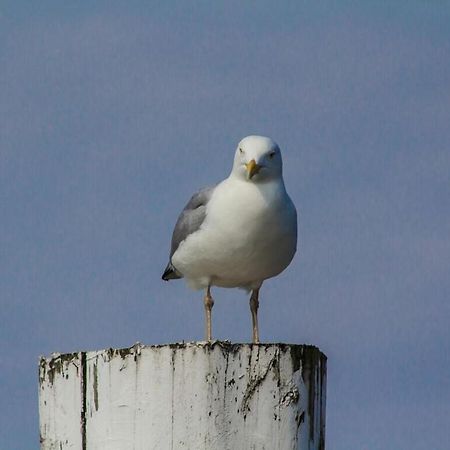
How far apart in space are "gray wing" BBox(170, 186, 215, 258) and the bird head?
432 mm

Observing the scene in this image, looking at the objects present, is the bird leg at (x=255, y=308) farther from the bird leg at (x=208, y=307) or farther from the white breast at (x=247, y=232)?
the white breast at (x=247, y=232)

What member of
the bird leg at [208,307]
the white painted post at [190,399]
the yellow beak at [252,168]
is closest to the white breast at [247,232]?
the yellow beak at [252,168]

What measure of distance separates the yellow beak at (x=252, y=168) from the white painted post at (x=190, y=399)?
3.01 m

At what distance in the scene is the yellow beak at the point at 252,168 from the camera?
8070 millimetres

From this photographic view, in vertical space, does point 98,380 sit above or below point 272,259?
below

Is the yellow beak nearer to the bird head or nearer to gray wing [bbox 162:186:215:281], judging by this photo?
the bird head

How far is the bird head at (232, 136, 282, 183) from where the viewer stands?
8109 millimetres

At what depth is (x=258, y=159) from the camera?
8.11 meters

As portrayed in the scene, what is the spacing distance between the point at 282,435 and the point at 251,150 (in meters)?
3.44

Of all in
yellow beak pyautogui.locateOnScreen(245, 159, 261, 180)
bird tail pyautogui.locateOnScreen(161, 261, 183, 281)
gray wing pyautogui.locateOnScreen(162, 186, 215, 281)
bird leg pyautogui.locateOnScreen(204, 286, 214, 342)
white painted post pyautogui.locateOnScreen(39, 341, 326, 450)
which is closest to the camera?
white painted post pyautogui.locateOnScreen(39, 341, 326, 450)

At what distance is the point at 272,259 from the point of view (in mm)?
8195

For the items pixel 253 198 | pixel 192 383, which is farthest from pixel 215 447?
pixel 253 198

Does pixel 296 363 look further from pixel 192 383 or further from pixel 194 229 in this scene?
pixel 194 229

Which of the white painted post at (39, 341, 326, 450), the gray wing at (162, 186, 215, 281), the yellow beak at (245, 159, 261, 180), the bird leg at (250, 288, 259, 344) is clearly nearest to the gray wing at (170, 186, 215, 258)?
the gray wing at (162, 186, 215, 281)
